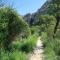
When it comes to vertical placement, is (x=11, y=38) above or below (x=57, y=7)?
below

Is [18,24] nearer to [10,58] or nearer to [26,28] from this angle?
[26,28]

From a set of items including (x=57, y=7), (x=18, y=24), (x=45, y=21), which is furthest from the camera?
(x=45, y=21)

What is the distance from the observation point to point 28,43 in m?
18.8

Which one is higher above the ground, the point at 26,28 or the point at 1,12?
the point at 1,12

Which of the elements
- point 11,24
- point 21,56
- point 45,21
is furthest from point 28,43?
point 45,21

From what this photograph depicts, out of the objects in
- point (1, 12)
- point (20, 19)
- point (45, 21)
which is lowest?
point (45, 21)

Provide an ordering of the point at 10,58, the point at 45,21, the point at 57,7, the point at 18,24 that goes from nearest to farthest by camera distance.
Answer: the point at 10,58 → the point at 18,24 → the point at 57,7 → the point at 45,21

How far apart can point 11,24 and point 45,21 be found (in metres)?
22.5

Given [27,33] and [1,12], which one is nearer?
[1,12]

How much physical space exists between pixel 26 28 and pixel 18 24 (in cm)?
257

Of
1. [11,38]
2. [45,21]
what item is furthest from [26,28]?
[45,21]

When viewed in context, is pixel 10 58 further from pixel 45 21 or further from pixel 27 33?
pixel 45 21

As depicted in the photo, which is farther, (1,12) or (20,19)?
(20,19)

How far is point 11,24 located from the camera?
21.4 m
